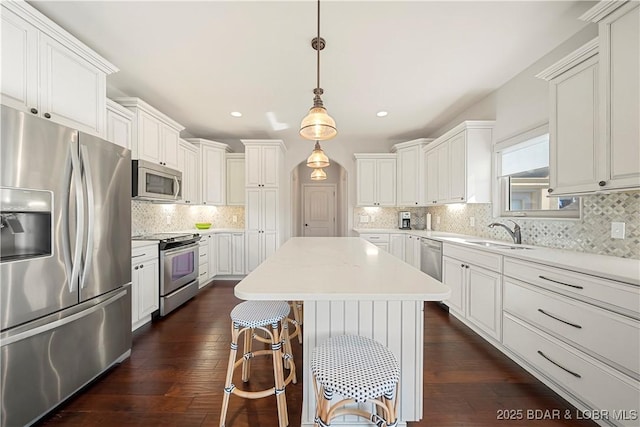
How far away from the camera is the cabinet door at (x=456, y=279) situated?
2.70 metres

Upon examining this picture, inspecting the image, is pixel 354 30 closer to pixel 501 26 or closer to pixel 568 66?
Result: pixel 501 26

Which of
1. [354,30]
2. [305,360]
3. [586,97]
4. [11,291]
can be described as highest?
[354,30]

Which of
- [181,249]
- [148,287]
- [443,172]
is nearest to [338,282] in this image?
[148,287]

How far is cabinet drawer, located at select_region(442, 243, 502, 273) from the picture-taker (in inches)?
86.1

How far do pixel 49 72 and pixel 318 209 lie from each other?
5.85 meters

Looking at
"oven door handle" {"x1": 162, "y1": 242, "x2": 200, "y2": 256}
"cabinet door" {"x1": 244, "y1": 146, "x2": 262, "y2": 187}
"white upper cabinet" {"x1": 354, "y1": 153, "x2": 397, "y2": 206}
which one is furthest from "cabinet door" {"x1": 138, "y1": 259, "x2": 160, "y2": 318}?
"white upper cabinet" {"x1": 354, "y1": 153, "x2": 397, "y2": 206}

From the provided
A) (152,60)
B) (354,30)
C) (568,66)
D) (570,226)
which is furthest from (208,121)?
(570,226)

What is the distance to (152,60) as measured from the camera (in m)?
2.46

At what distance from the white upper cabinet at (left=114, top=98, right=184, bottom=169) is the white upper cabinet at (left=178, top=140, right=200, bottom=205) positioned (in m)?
0.21

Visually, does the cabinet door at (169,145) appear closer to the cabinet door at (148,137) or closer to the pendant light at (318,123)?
the cabinet door at (148,137)

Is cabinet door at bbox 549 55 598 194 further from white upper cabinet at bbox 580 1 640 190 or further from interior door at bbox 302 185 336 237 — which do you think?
interior door at bbox 302 185 336 237

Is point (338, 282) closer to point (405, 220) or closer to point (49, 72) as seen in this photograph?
point (49, 72)

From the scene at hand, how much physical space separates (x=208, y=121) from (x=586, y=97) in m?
4.41

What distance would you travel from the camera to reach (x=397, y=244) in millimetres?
4207
